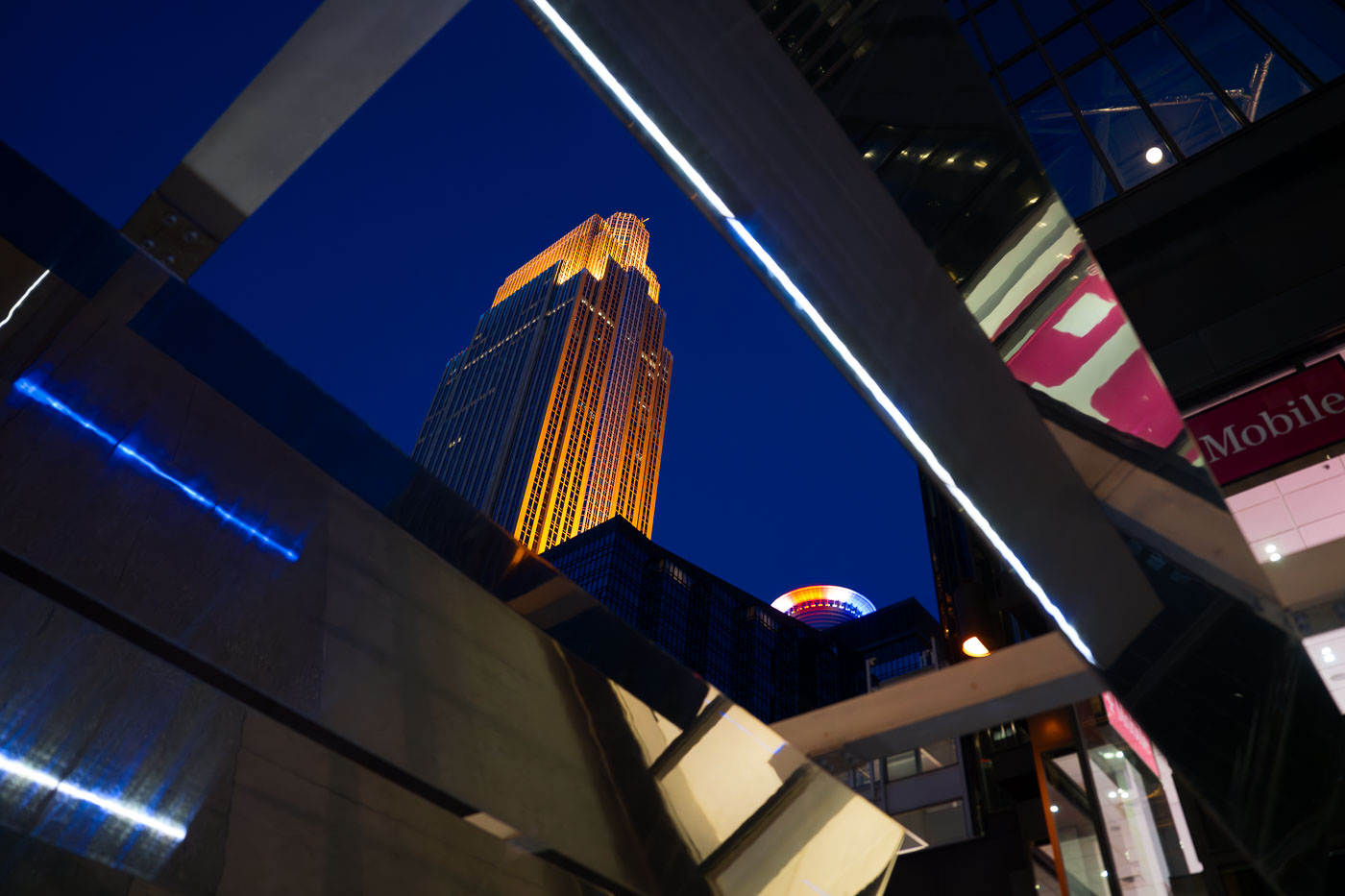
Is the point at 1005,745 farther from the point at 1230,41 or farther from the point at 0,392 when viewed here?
the point at 0,392

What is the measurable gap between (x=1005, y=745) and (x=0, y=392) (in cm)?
1845

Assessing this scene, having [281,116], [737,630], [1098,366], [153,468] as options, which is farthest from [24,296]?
[737,630]

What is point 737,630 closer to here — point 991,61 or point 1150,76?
point 991,61

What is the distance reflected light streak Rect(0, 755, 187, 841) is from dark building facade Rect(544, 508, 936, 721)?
7696cm

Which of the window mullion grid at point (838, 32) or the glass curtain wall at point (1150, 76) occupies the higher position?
the glass curtain wall at point (1150, 76)

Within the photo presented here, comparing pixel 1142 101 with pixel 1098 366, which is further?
pixel 1142 101

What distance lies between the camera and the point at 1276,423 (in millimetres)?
9109

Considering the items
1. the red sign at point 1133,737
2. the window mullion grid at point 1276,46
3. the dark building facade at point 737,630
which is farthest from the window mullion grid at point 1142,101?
the dark building facade at point 737,630

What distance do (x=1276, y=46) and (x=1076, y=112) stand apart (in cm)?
254

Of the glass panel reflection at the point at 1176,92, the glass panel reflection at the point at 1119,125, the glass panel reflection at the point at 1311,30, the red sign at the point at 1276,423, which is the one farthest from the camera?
the glass panel reflection at the point at 1119,125

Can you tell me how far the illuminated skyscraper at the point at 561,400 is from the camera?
12250cm

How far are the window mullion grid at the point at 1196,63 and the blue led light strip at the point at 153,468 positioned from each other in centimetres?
1336

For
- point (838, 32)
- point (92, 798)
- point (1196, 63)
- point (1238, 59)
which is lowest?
point (92, 798)

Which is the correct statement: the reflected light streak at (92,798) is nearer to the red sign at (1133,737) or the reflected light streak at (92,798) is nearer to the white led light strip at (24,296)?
the white led light strip at (24,296)
